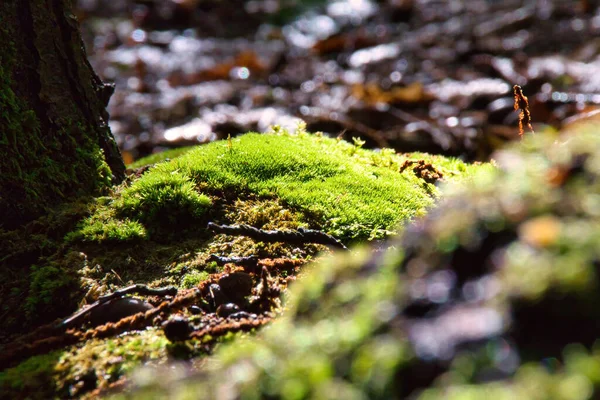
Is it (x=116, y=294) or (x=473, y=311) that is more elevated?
(x=473, y=311)

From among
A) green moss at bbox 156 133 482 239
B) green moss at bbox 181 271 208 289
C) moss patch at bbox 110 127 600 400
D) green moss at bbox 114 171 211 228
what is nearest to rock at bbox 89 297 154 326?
green moss at bbox 181 271 208 289

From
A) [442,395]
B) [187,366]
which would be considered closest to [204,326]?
[187,366]

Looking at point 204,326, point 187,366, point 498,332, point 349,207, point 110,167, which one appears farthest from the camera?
point 110,167

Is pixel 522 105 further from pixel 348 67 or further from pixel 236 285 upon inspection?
pixel 348 67

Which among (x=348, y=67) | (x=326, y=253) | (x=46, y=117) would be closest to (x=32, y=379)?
(x=326, y=253)

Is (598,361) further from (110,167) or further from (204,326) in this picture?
(110,167)

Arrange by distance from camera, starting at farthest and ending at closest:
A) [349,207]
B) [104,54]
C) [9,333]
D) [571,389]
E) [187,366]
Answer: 1. [104,54]
2. [349,207]
3. [9,333]
4. [187,366]
5. [571,389]

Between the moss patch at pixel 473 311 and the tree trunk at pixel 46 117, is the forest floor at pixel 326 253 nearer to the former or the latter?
the moss patch at pixel 473 311
